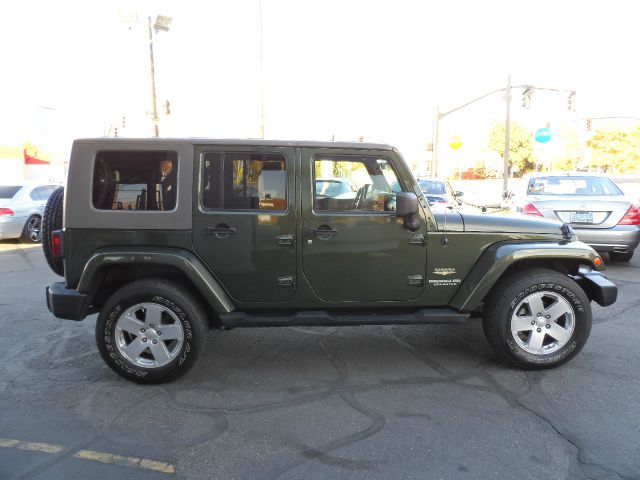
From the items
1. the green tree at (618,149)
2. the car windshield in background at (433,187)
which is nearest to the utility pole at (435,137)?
the car windshield in background at (433,187)

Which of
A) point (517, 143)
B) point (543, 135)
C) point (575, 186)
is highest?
point (517, 143)

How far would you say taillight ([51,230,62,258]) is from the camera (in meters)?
4.00

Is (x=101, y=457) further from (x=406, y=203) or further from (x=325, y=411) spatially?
(x=406, y=203)

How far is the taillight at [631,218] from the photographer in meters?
8.08

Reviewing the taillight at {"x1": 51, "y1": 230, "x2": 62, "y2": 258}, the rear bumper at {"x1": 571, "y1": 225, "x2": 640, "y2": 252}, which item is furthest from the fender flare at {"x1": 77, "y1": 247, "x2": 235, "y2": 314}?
the rear bumper at {"x1": 571, "y1": 225, "x2": 640, "y2": 252}

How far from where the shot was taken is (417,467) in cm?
288

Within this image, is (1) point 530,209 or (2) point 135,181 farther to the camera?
(1) point 530,209

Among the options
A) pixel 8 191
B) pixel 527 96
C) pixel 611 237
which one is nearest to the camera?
pixel 611 237

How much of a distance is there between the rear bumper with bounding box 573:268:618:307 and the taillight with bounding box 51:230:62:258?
14.1 ft

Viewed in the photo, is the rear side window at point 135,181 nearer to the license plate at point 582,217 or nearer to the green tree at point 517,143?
the license plate at point 582,217

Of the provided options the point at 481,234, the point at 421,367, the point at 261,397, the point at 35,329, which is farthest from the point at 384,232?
the point at 35,329

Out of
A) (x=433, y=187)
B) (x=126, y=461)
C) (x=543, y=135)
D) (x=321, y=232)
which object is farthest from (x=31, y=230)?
(x=543, y=135)

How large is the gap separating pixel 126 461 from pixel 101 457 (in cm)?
17

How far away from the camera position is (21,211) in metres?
11.6
